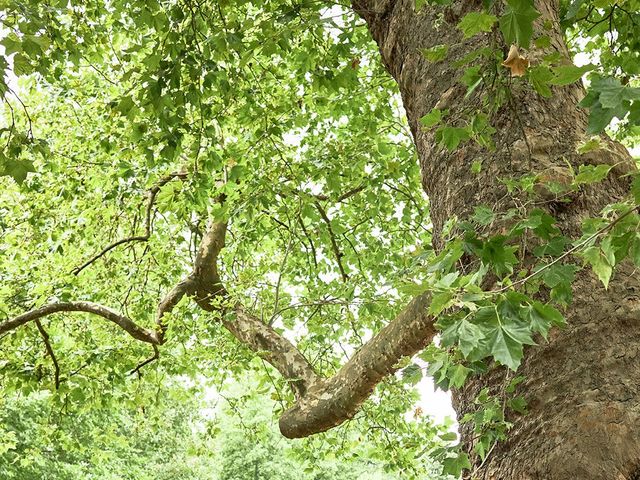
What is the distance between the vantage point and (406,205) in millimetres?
8164

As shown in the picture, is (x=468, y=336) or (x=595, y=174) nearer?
(x=468, y=336)

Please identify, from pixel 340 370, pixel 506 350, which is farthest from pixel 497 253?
pixel 340 370

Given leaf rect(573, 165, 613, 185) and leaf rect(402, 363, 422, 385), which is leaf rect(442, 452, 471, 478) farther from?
leaf rect(573, 165, 613, 185)

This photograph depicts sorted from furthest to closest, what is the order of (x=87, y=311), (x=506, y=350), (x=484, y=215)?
(x=87, y=311)
(x=484, y=215)
(x=506, y=350)

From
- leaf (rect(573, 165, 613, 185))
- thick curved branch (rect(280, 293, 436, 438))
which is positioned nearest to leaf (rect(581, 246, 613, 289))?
leaf (rect(573, 165, 613, 185))

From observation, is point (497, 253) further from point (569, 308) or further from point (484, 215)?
point (569, 308)

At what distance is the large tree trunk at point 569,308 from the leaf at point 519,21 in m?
0.38

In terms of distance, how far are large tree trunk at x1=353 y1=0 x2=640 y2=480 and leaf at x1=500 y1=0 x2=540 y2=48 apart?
38 cm

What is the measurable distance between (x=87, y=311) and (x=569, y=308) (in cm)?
564

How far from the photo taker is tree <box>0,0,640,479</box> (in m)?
1.67

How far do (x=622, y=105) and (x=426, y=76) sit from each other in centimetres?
164

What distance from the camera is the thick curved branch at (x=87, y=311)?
6.23 meters

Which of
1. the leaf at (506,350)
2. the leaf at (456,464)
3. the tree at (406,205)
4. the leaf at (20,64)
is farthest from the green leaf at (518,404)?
the leaf at (20,64)

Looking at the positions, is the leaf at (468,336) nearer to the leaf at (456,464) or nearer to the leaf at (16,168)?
the leaf at (456,464)
